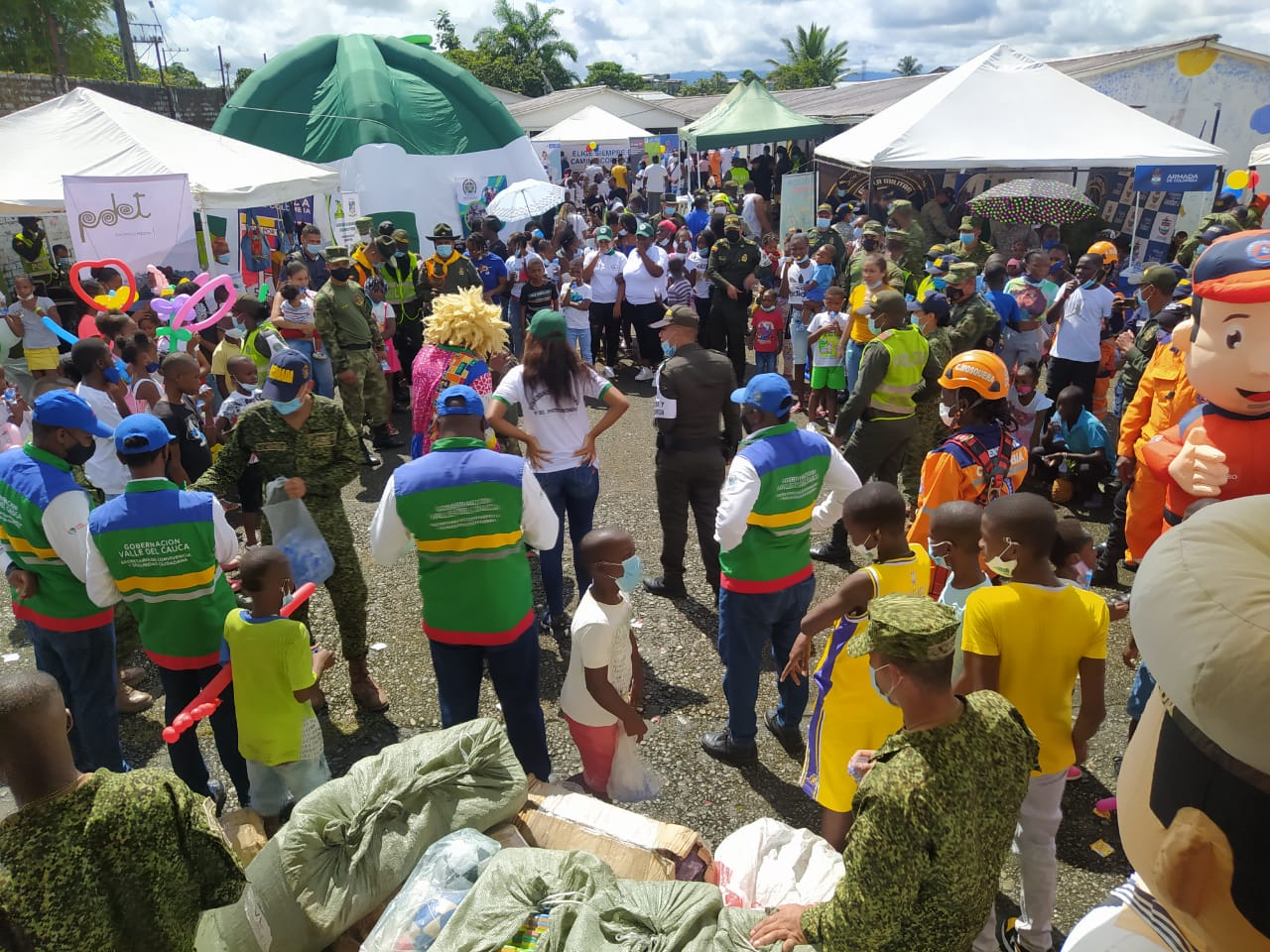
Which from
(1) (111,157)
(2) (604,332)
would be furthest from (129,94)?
(2) (604,332)

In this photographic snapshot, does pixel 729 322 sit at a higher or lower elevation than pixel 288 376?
lower

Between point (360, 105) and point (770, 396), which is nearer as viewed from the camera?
point (770, 396)

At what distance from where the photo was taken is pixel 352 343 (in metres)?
8.02

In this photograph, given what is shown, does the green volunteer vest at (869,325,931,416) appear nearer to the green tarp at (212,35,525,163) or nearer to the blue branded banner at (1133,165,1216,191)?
the blue branded banner at (1133,165,1216,191)

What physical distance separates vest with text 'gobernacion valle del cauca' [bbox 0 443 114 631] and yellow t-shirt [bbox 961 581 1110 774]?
12.3 feet

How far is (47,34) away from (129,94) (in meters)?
16.6

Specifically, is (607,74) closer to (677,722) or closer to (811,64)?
(811,64)

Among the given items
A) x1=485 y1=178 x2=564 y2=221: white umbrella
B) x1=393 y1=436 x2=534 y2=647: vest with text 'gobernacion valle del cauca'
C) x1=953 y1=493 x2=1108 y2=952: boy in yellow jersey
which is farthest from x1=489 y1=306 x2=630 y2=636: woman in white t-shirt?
x1=485 y1=178 x2=564 y2=221: white umbrella

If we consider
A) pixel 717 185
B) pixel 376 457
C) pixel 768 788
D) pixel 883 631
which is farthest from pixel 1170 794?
pixel 717 185

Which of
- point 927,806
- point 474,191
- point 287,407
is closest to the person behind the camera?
point 927,806

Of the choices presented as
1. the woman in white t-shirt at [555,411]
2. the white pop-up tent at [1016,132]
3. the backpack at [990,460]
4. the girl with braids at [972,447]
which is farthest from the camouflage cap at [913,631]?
the white pop-up tent at [1016,132]

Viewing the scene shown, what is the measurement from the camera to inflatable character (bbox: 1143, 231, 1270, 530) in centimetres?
314

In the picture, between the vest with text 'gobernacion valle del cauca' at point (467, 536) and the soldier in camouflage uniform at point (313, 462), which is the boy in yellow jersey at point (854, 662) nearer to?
the vest with text 'gobernacion valle del cauca' at point (467, 536)

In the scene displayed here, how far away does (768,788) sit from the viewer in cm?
403
